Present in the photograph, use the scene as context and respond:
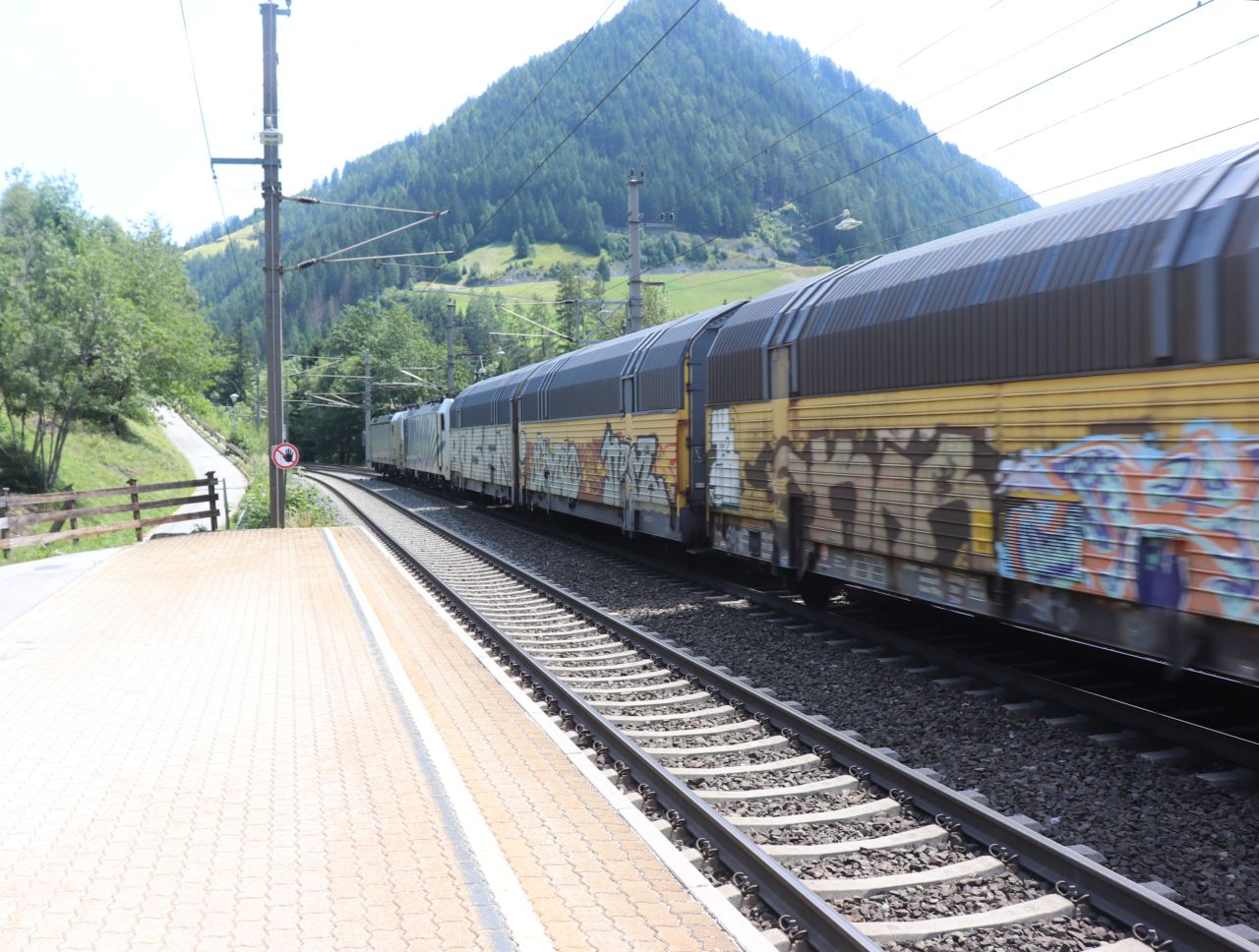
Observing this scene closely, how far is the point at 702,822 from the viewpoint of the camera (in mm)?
5234

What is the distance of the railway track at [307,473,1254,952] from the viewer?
4.05m

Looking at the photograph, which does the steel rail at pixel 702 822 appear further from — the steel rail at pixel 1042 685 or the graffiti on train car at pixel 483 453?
the graffiti on train car at pixel 483 453

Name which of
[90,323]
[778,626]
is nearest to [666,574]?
[778,626]

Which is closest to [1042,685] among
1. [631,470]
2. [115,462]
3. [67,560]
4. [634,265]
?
[631,470]

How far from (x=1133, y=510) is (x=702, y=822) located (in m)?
3.14

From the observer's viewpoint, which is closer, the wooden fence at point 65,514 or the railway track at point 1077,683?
the railway track at point 1077,683

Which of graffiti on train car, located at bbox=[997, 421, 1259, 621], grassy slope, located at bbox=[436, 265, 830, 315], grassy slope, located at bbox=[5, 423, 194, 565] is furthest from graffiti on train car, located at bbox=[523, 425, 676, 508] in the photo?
grassy slope, located at bbox=[436, 265, 830, 315]

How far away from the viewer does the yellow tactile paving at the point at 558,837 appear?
403 centimetres

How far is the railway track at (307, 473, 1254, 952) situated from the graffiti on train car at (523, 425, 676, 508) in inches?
217

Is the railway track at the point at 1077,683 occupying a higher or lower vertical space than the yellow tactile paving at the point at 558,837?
higher

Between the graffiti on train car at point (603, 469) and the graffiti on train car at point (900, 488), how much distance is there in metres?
3.86

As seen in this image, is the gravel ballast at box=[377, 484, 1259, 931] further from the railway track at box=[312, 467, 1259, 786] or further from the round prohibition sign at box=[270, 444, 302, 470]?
the round prohibition sign at box=[270, 444, 302, 470]

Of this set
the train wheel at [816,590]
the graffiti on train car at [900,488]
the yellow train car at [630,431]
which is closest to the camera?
the graffiti on train car at [900,488]

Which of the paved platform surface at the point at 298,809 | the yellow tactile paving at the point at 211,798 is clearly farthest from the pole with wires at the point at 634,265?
the paved platform surface at the point at 298,809
